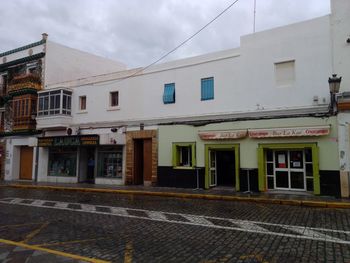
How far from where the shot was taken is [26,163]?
23.5m

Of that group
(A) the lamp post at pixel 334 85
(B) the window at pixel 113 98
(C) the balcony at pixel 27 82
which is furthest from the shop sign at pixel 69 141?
(A) the lamp post at pixel 334 85

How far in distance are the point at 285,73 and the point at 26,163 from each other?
19798 millimetres

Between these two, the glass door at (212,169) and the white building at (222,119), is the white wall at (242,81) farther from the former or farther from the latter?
the glass door at (212,169)

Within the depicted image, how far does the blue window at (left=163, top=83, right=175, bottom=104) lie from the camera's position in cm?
1702

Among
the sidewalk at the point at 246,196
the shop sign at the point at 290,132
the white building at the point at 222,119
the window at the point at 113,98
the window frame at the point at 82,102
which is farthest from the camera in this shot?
the window frame at the point at 82,102

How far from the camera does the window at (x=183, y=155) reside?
16.2 m

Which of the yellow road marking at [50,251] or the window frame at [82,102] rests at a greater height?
the window frame at [82,102]

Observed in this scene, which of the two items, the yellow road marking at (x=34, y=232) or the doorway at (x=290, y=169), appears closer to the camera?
the yellow road marking at (x=34, y=232)

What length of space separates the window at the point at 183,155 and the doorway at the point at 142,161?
1916mm

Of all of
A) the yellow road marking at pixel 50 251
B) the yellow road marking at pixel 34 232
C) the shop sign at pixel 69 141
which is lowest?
the yellow road marking at pixel 34 232

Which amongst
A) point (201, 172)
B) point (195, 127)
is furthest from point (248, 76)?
point (201, 172)

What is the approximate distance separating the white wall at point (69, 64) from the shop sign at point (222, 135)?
1352 centimetres

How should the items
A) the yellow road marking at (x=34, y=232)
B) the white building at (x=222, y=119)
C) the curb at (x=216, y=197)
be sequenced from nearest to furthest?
the yellow road marking at (x=34, y=232)
the curb at (x=216, y=197)
the white building at (x=222, y=119)

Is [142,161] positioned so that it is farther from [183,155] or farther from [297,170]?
[297,170]
